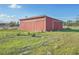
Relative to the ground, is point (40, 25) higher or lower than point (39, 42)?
higher

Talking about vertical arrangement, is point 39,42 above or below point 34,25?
below

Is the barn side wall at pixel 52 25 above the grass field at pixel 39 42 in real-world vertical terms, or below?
above

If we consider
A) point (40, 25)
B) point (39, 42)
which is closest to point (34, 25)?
point (40, 25)

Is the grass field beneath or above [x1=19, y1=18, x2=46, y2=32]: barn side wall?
beneath

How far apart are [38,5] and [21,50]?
0.40 metres

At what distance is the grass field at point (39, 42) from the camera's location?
1.64 meters

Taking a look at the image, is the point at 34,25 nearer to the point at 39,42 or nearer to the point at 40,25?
the point at 40,25

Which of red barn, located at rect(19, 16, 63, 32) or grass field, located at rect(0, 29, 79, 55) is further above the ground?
red barn, located at rect(19, 16, 63, 32)

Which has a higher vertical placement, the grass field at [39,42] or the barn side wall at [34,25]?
the barn side wall at [34,25]

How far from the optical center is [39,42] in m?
1.67

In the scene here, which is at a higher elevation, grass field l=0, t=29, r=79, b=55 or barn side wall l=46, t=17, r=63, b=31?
barn side wall l=46, t=17, r=63, b=31

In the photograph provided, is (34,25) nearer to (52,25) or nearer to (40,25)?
(40,25)

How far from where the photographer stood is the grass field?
1.64 metres
